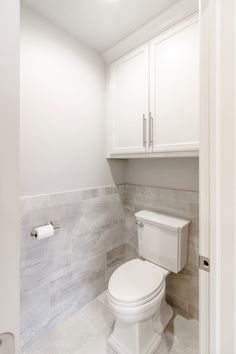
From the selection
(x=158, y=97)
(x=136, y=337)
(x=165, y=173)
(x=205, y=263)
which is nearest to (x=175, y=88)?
(x=158, y=97)

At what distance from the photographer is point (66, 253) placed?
156 centimetres

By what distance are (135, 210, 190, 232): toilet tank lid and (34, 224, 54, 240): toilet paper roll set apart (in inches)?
30.5

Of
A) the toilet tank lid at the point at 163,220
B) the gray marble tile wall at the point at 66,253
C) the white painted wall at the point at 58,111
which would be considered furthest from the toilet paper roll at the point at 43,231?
the toilet tank lid at the point at 163,220

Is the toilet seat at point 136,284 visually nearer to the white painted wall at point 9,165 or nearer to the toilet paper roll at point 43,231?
the toilet paper roll at point 43,231

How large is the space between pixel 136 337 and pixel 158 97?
67.6 inches

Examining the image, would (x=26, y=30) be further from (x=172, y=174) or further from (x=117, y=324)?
(x=117, y=324)

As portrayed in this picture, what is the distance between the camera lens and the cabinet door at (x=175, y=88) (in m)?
1.27

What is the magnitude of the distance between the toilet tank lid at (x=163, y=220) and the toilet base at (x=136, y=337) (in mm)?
684

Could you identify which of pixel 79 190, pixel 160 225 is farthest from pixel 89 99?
pixel 160 225

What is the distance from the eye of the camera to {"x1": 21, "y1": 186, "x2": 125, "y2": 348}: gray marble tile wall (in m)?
1.33

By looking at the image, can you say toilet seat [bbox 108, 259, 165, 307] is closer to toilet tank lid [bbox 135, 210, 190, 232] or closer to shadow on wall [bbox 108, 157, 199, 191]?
toilet tank lid [bbox 135, 210, 190, 232]

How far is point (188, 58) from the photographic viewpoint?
1281 millimetres

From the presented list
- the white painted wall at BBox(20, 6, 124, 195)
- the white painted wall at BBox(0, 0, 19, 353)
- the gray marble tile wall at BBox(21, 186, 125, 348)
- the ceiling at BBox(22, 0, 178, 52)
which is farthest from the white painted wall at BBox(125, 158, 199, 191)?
the white painted wall at BBox(0, 0, 19, 353)

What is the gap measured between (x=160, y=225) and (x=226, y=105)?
3.62 feet
